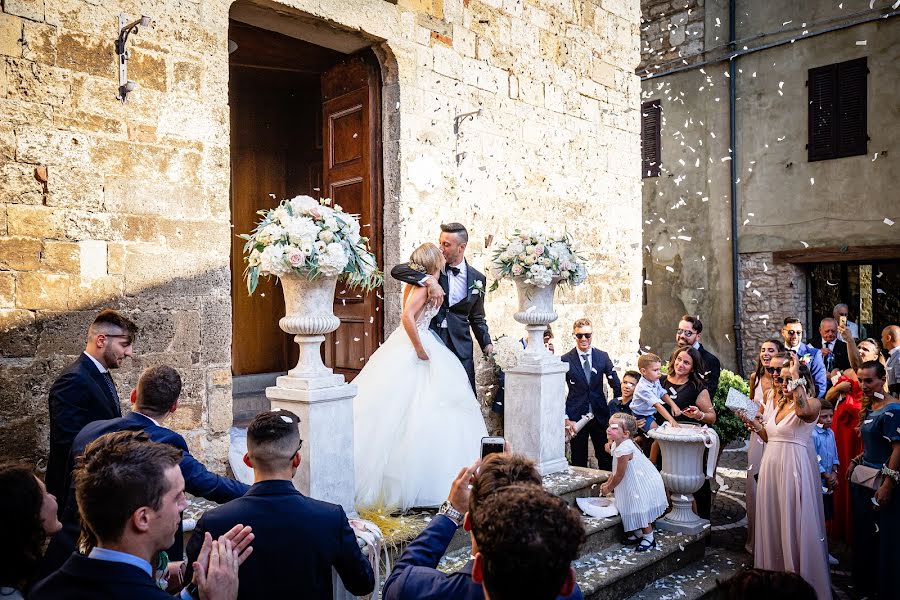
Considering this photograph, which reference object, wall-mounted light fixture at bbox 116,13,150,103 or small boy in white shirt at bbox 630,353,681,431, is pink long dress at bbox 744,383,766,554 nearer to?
small boy in white shirt at bbox 630,353,681,431

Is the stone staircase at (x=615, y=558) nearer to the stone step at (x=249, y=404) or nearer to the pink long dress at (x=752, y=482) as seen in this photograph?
the pink long dress at (x=752, y=482)

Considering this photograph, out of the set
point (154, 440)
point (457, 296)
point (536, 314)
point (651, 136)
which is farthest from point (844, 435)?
point (651, 136)

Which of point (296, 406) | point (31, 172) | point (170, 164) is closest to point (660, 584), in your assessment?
point (296, 406)

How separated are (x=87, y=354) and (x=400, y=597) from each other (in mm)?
2194

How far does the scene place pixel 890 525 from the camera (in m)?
4.21

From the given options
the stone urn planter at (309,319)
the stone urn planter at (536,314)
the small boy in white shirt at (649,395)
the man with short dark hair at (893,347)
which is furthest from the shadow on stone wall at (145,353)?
the man with short dark hair at (893,347)

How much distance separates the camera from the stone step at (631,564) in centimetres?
413

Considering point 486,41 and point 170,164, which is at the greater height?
point 486,41

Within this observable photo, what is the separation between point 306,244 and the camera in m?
3.51

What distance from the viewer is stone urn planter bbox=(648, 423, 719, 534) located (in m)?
5.15

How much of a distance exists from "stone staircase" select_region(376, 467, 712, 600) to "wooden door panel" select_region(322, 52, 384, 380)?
2183 millimetres

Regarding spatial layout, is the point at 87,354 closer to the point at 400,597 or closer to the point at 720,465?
the point at 400,597

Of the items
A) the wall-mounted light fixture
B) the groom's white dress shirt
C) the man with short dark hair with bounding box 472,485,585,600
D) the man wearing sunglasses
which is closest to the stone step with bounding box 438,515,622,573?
the groom's white dress shirt

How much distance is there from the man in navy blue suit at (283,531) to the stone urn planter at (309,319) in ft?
4.39
